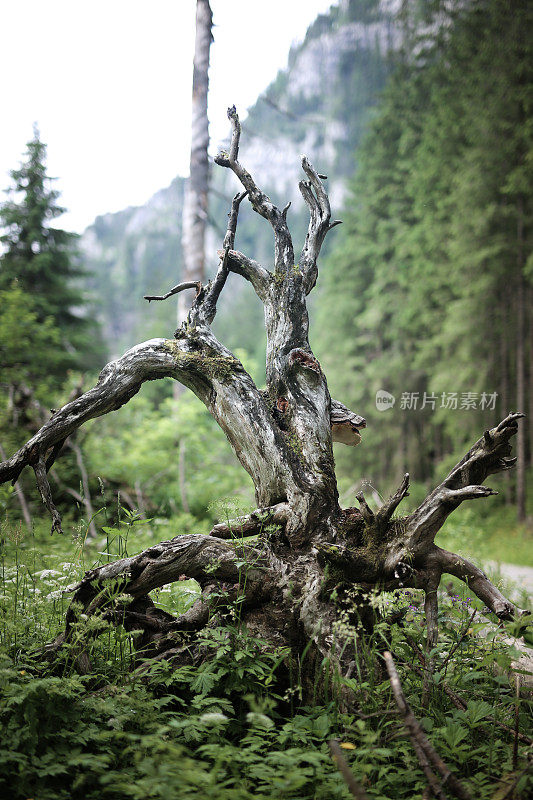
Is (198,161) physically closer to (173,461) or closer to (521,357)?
(173,461)

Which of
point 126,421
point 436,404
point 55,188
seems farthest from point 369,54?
point 126,421

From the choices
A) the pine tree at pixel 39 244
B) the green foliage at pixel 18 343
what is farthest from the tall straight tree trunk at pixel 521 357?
the pine tree at pixel 39 244

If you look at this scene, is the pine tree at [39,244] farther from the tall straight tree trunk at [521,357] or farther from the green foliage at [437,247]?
the tall straight tree trunk at [521,357]

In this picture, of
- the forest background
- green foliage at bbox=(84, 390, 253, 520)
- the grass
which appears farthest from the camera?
the forest background

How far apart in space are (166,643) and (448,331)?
11.0 metres

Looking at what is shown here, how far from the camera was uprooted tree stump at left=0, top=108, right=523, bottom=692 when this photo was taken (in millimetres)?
2910

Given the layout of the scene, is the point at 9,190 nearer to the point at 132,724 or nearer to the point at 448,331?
the point at 448,331

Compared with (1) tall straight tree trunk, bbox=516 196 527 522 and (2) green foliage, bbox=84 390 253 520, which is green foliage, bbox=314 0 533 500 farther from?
(2) green foliage, bbox=84 390 253 520

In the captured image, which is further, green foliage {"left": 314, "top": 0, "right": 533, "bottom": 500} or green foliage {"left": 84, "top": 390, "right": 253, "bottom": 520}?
green foliage {"left": 314, "top": 0, "right": 533, "bottom": 500}

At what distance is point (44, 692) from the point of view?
2.17 metres

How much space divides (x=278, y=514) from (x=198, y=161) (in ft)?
27.5

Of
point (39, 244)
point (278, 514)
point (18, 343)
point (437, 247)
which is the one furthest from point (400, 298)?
point (278, 514)

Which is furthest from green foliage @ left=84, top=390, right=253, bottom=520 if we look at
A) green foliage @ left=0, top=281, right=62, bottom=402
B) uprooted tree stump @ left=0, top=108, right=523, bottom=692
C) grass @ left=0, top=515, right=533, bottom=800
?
grass @ left=0, top=515, right=533, bottom=800

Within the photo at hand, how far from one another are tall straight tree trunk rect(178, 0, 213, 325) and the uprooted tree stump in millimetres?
5835
